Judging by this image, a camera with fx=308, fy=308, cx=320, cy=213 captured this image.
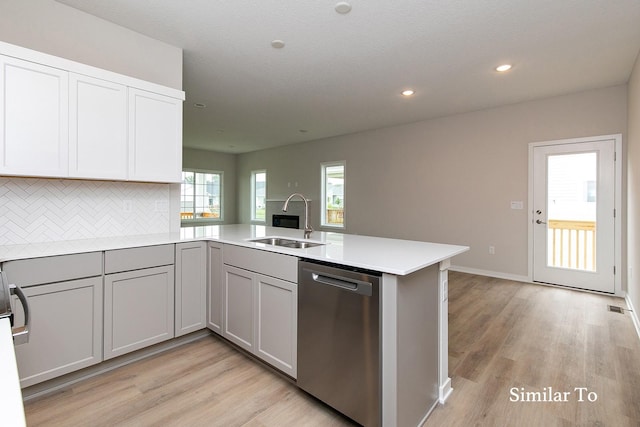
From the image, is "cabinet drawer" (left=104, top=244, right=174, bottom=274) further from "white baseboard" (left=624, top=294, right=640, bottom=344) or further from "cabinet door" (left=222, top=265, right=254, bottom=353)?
"white baseboard" (left=624, top=294, right=640, bottom=344)

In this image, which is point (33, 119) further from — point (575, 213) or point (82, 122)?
point (575, 213)

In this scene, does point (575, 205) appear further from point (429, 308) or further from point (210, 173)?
point (210, 173)

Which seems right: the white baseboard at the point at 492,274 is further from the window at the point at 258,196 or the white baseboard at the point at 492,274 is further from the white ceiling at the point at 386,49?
the window at the point at 258,196

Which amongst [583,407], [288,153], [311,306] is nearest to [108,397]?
[311,306]

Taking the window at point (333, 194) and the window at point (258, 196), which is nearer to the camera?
the window at point (333, 194)

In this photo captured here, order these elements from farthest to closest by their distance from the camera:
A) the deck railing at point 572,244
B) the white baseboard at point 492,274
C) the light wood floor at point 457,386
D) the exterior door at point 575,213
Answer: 1. the white baseboard at point 492,274
2. the deck railing at point 572,244
3. the exterior door at point 575,213
4. the light wood floor at point 457,386

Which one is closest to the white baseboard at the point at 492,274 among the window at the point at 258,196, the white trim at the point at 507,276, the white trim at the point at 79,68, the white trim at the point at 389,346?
the white trim at the point at 507,276

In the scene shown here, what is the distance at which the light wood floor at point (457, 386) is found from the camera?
1.71 m

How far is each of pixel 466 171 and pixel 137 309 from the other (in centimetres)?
477

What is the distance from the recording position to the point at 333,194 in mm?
7090

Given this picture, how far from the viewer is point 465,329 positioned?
113 inches

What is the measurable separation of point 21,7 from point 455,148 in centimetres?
519

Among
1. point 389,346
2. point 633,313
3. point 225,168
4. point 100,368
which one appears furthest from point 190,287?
point 225,168

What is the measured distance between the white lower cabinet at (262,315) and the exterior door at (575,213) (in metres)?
4.02
